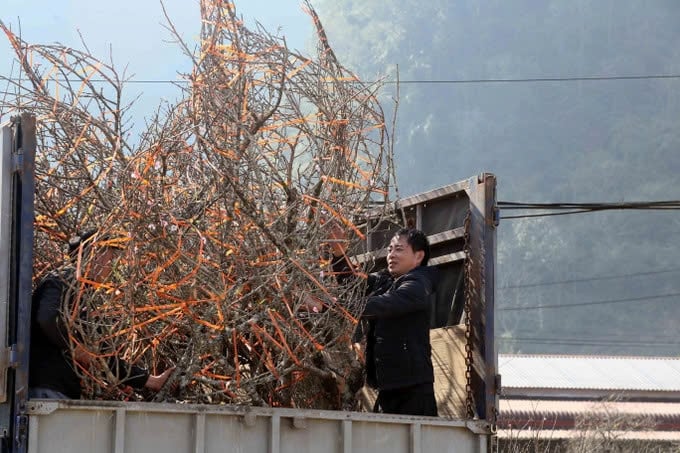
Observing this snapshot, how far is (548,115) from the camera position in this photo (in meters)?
124

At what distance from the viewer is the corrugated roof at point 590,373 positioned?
116 feet

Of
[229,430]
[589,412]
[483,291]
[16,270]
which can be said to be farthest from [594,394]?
[16,270]

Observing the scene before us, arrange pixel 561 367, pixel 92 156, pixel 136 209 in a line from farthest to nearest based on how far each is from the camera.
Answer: pixel 561 367 → pixel 92 156 → pixel 136 209

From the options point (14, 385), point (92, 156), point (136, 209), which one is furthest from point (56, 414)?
point (92, 156)

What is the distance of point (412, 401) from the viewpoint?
597 centimetres

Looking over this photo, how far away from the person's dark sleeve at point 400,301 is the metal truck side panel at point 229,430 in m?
0.68

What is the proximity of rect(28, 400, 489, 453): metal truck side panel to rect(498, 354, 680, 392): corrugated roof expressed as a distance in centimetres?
2691

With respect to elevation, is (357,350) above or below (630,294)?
below

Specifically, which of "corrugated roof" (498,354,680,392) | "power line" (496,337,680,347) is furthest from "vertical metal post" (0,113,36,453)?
"power line" (496,337,680,347)

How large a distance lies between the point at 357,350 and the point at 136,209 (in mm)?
1778

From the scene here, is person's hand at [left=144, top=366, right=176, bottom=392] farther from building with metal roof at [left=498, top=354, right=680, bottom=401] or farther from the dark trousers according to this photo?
building with metal roof at [left=498, top=354, right=680, bottom=401]

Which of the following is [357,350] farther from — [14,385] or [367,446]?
[14,385]

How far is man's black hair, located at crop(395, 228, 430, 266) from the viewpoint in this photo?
6.39m

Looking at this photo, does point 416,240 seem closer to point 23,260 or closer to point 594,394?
point 23,260
